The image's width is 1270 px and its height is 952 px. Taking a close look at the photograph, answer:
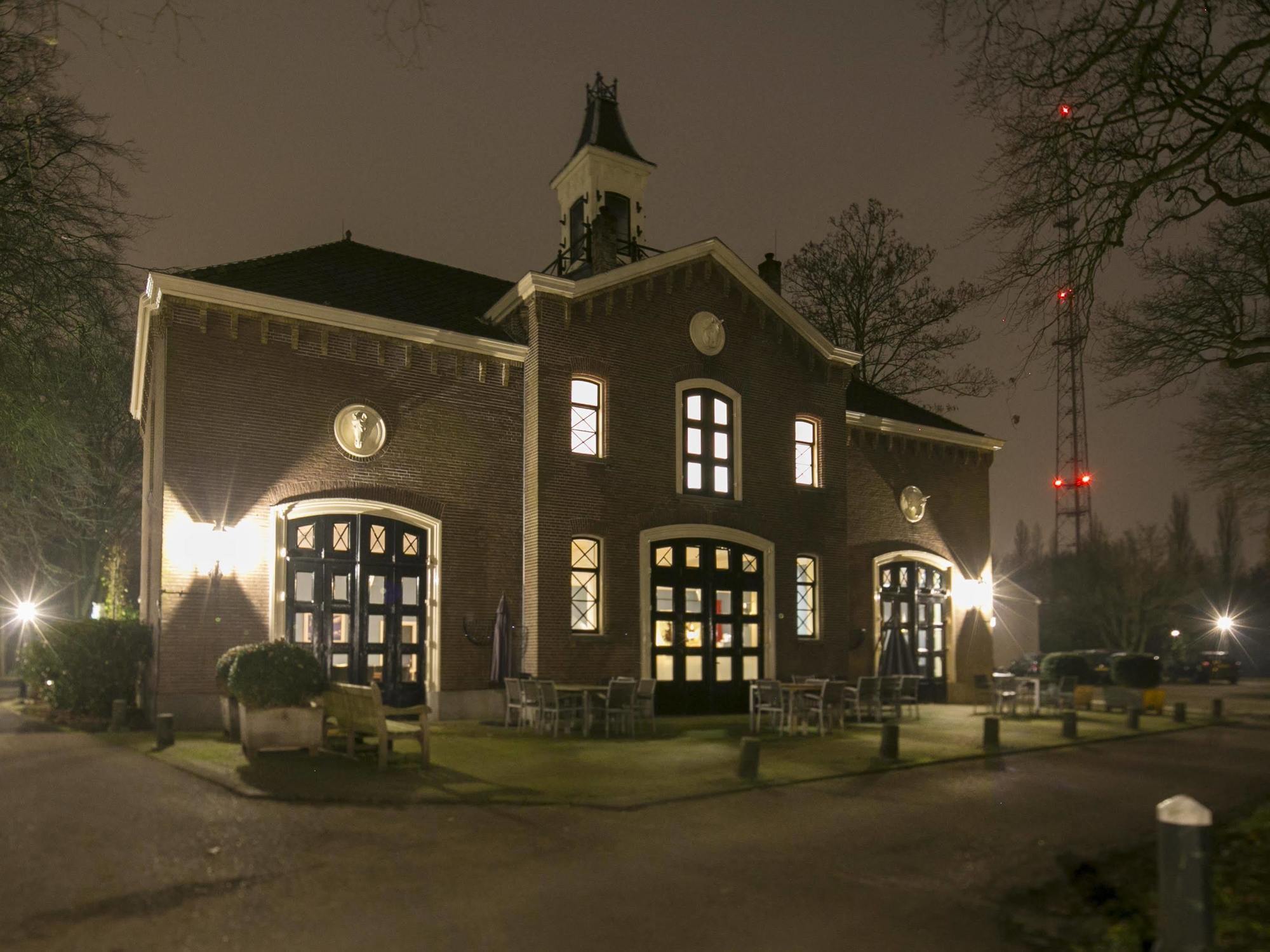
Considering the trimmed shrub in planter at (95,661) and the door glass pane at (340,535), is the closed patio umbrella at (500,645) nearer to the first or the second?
the door glass pane at (340,535)

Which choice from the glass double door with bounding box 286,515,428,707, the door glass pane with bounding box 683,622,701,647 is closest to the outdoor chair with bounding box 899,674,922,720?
the door glass pane with bounding box 683,622,701,647

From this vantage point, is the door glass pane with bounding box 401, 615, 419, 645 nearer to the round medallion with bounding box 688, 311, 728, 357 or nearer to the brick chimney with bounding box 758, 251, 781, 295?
the round medallion with bounding box 688, 311, 728, 357

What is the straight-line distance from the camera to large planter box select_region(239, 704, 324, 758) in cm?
1239

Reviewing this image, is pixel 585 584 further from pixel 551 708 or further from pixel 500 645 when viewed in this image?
pixel 551 708

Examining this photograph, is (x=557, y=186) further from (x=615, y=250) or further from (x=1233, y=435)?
(x=1233, y=435)

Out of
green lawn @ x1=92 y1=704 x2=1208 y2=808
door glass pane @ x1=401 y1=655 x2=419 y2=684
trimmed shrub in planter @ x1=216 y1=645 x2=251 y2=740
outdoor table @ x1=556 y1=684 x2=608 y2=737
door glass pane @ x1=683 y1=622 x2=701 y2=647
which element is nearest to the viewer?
green lawn @ x1=92 y1=704 x2=1208 y2=808

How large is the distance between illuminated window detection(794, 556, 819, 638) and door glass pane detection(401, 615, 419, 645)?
324 inches

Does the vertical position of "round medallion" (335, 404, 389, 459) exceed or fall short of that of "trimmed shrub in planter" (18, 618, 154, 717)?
it exceeds it

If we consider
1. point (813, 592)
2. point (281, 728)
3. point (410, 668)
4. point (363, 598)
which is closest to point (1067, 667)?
point (813, 592)

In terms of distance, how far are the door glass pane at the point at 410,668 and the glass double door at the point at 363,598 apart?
11mm

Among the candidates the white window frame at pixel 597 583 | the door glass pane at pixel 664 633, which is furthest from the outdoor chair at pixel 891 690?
the white window frame at pixel 597 583

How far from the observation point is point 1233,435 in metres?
21.5

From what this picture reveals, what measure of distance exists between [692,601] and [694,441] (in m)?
3.25

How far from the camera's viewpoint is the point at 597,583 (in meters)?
19.8
